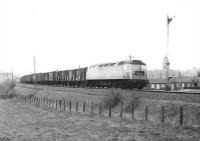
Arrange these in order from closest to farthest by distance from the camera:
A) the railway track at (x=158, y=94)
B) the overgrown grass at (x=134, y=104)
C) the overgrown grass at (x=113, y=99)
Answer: the railway track at (x=158, y=94) < the overgrown grass at (x=134, y=104) < the overgrown grass at (x=113, y=99)

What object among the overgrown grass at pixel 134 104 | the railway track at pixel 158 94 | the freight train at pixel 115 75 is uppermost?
the freight train at pixel 115 75

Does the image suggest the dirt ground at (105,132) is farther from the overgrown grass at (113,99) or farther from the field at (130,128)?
the overgrown grass at (113,99)

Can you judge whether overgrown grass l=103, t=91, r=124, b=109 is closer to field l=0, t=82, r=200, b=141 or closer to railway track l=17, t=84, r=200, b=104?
railway track l=17, t=84, r=200, b=104

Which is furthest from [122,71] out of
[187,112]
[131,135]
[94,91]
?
[131,135]

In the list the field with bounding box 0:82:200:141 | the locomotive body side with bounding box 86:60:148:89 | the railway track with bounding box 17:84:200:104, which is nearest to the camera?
the field with bounding box 0:82:200:141

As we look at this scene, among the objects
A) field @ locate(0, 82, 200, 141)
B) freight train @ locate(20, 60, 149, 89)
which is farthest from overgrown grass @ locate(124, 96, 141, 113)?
freight train @ locate(20, 60, 149, 89)

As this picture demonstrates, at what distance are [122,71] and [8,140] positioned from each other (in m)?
16.5

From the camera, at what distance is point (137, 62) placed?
28438 millimetres

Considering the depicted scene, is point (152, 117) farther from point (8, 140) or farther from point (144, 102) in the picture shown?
point (8, 140)

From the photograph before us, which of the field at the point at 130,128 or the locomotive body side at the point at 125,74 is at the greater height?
the locomotive body side at the point at 125,74

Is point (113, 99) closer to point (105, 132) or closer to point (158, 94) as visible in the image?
point (158, 94)

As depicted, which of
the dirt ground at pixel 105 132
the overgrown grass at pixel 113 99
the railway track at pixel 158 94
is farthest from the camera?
the overgrown grass at pixel 113 99

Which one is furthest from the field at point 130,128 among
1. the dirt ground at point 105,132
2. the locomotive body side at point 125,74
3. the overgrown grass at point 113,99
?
the locomotive body side at point 125,74

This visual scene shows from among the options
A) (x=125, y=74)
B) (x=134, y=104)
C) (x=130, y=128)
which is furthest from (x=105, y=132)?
(x=125, y=74)
